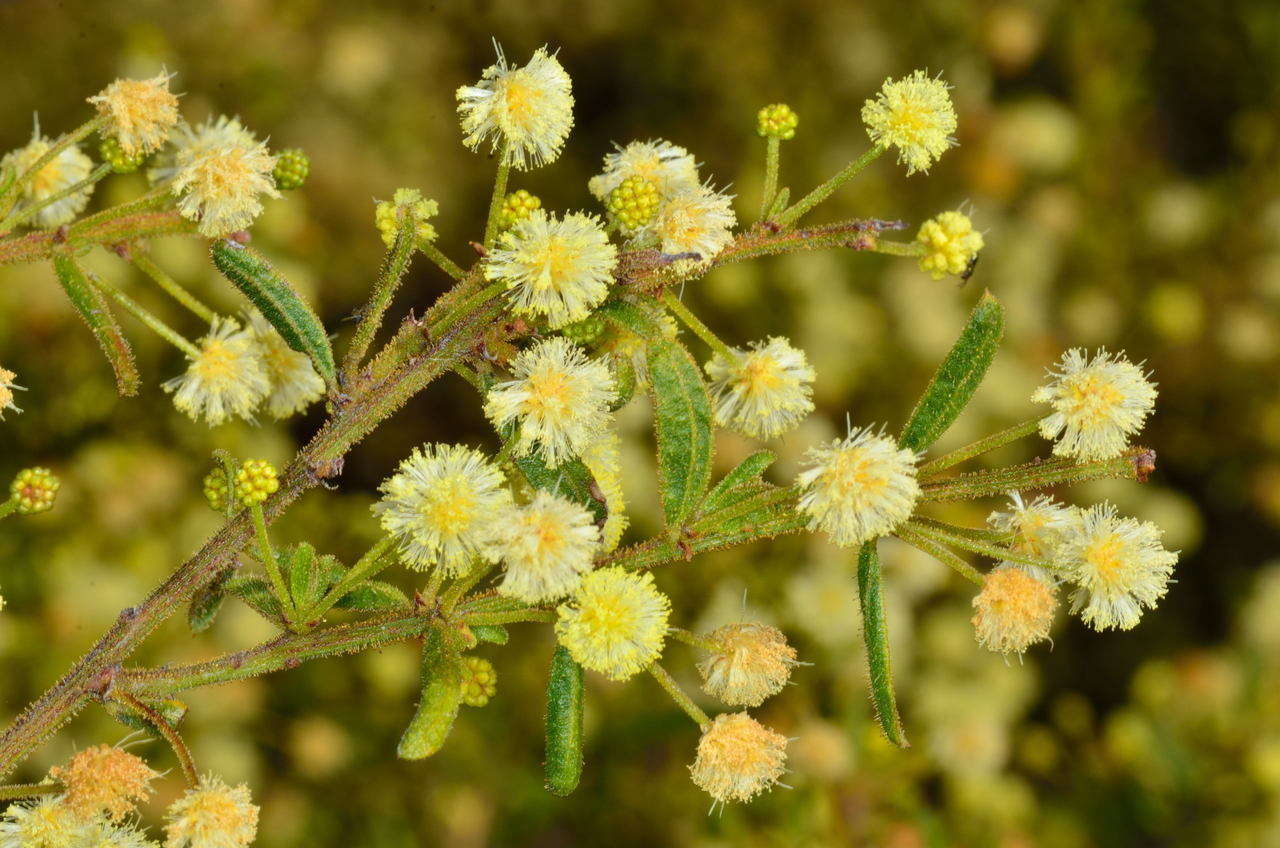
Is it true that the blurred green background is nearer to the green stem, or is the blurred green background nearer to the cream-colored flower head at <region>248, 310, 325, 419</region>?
the cream-colored flower head at <region>248, 310, 325, 419</region>

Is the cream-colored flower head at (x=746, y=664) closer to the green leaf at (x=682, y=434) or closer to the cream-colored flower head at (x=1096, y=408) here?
the green leaf at (x=682, y=434)

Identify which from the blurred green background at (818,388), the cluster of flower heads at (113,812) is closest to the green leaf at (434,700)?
the cluster of flower heads at (113,812)

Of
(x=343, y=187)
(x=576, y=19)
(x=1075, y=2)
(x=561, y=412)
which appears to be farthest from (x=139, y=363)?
(x=1075, y=2)

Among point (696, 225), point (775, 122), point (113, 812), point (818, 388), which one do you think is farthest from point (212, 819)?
point (818, 388)

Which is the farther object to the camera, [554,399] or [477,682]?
[477,682]

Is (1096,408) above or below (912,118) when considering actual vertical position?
below

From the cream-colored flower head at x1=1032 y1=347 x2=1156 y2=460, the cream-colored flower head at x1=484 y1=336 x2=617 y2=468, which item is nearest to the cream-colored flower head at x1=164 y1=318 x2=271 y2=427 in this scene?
the cream-colored flower head at x1=484 y1=336 x2=617 y2=468

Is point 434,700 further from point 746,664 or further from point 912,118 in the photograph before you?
point 912,118
